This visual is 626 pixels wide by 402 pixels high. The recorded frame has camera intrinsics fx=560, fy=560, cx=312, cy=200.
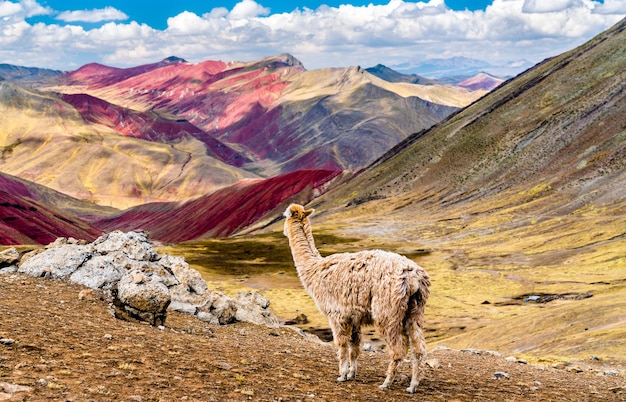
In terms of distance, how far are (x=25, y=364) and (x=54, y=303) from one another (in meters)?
9.22

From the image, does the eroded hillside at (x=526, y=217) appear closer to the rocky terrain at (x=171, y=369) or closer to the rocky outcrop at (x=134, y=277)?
the rocky terrain at (x=171, y=369)

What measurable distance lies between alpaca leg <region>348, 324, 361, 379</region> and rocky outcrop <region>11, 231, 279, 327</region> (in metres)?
9.42

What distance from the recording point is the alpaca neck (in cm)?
1777

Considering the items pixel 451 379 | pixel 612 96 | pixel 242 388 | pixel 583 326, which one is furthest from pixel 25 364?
pixel 612 96

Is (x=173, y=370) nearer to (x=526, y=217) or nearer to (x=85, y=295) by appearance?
(x=85, y=295)

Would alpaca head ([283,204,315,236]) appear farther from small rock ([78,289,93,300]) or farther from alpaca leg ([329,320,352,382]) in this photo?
small rock ([78,289,93,300])

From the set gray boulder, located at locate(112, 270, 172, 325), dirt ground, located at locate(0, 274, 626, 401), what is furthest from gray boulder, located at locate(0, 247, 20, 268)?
gray boulder, located at locate(112, 270, 172, 325)

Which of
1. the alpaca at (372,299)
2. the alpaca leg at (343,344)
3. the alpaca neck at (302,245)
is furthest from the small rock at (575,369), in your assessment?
the alpaca neck at (302,245)

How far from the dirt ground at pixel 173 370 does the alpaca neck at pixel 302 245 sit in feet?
10.9

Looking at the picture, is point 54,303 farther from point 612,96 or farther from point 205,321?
point 612,96

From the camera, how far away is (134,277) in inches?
898

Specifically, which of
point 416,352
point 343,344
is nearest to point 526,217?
point 343,344

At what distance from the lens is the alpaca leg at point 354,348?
53.0ft

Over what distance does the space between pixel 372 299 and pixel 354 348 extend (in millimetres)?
1752
